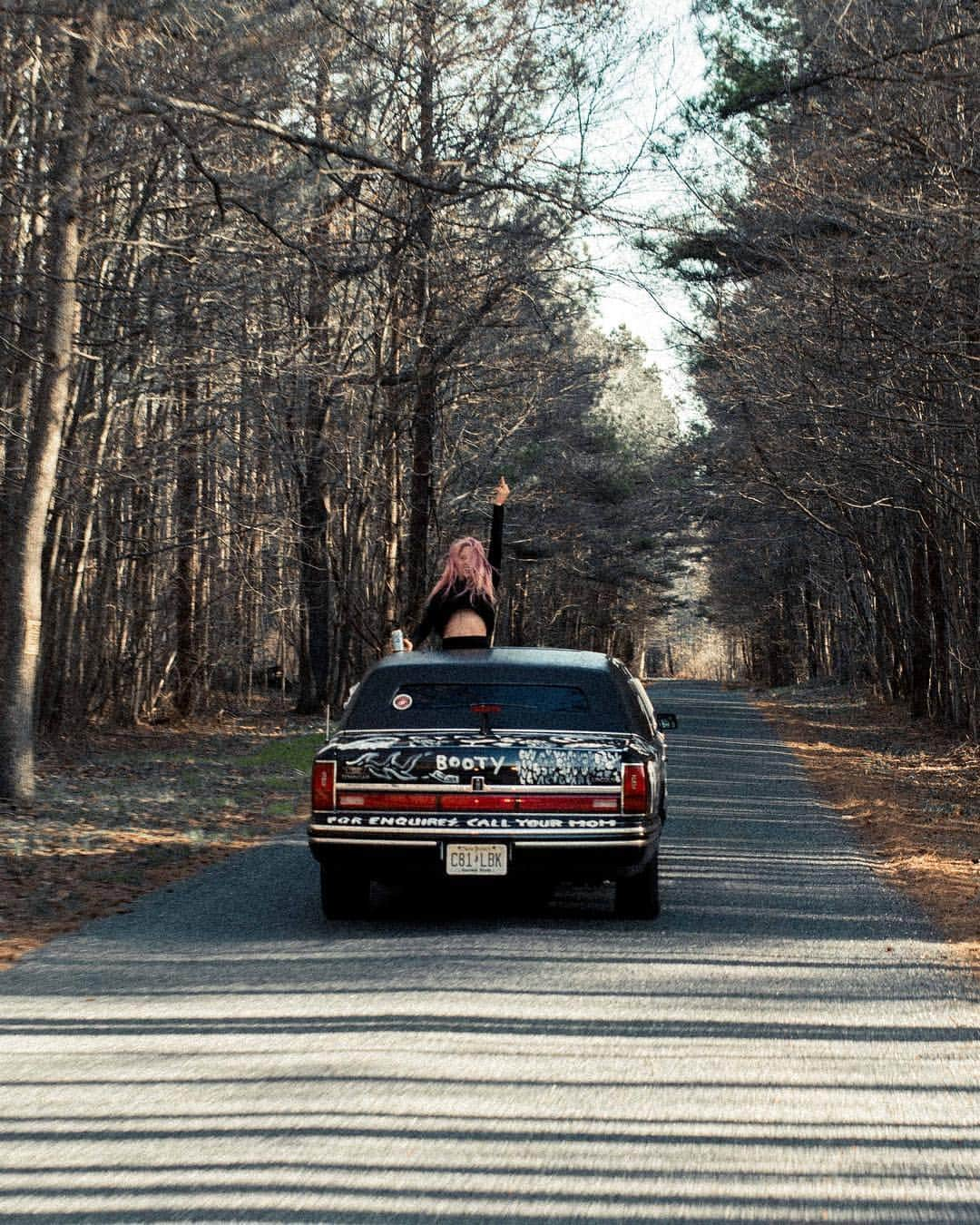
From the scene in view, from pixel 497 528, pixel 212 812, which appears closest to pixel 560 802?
pixel 497 528

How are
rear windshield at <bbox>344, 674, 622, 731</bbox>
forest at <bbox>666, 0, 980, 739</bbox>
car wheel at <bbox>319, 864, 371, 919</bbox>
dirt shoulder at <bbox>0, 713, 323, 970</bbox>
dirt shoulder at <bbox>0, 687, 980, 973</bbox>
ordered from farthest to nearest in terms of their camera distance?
forest at <bbox>666, 0, 980, 739</bbox>, dirt shoulder at <bbox>0, 687, 980, 973</bbox>, dirt shoulder at <bbox>0, 713, 323, 970</bbox>, rear windshield at <bbox>344, 674, 622, 731</bbox>, car wheel at <bbox>319, 864, 371, 919</bbox>

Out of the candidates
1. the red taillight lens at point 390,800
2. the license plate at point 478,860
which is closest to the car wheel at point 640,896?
the license plate at point 478,860

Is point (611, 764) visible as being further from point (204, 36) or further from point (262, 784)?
point (262, 784)

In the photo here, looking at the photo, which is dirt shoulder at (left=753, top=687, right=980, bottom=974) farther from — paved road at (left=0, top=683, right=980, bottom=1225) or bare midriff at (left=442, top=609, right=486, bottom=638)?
bare midriff at (left=442, top=609, right=486, bottom=638)

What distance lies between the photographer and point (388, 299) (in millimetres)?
24781

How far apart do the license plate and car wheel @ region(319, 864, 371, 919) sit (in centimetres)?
69

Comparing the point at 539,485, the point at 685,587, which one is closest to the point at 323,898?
the point at 539,485

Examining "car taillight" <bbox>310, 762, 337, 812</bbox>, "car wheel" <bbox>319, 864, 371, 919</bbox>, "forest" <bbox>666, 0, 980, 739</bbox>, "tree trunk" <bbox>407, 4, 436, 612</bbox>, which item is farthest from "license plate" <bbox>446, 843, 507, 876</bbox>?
"tree trunk" <bbox>407, 4, 436, 612</bbox>

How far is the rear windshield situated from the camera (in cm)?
931

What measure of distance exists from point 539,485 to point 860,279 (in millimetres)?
28961

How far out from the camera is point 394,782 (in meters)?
8.85

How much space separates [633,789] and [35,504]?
8.71 metres

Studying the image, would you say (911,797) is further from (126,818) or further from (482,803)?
(482,803)

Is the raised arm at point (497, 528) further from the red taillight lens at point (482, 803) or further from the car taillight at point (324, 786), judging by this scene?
the red taillight lens at point (482, 803)
